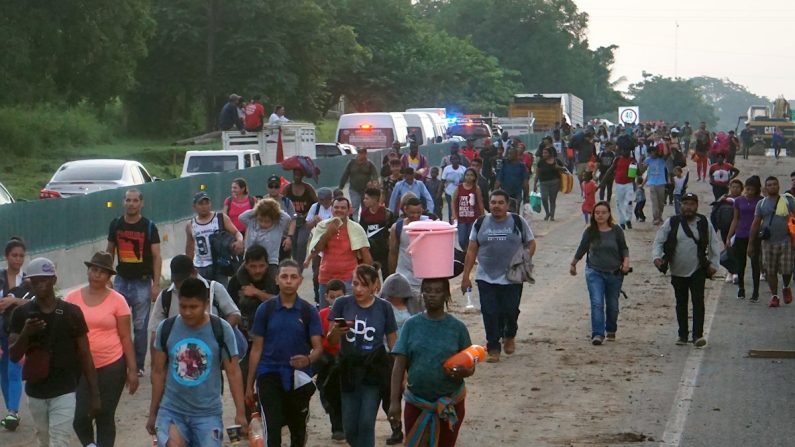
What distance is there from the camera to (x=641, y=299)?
19656 millimetres

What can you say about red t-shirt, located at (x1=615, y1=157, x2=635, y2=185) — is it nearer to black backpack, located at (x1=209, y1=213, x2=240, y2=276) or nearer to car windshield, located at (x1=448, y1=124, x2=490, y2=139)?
black backpack, located at (x1=209, y1=213, x2=240, y2=276)

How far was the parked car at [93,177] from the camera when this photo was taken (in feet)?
84.2

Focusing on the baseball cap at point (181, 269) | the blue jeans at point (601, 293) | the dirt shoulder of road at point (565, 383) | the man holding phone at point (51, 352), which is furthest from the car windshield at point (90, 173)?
Answer: the man holding phone at point (51, 352)

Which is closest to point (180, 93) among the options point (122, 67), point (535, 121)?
point (122, 67)

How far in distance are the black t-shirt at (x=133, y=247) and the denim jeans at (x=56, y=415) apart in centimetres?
404

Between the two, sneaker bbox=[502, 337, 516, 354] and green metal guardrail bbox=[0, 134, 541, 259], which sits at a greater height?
green metal guardrail bbox=[0, 134, 541, 259]

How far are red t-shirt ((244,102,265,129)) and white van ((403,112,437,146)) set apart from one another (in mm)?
7919

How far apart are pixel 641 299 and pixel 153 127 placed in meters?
38.5

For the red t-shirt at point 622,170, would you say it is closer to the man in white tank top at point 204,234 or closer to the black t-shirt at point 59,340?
the man in white tank top at point 204,234

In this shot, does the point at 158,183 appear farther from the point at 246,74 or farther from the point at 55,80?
the point at 246,74

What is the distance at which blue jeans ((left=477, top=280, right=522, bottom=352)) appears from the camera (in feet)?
47.2

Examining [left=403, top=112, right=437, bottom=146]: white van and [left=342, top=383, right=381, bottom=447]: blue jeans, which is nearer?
[left=342, top=383, right=381, bottom=447]: blue jeans

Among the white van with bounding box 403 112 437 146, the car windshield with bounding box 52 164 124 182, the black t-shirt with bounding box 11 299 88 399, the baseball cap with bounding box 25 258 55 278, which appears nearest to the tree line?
the white van with bounding box 403 112 437 146

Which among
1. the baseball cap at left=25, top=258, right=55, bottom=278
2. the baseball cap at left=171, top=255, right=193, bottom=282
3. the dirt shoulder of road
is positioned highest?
the baseball cap at left=25, top=258, right=55, bottom=278
